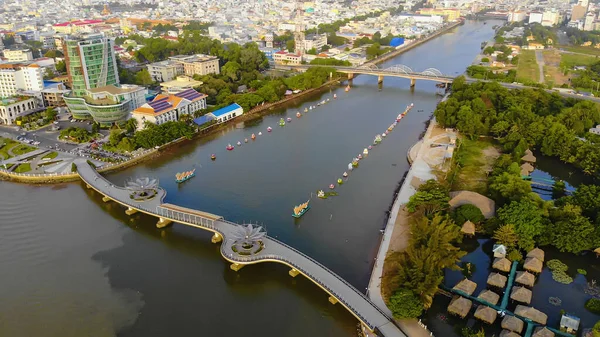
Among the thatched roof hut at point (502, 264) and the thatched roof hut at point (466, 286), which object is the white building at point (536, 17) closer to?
the thatched roof hut at point (502, 264)

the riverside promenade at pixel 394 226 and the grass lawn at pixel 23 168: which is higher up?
the grass lawn at pixel 23 168

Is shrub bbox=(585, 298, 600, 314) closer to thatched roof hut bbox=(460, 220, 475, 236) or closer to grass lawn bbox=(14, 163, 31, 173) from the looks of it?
A: thatched roof hut bbox=(460, 220, 475, 236)

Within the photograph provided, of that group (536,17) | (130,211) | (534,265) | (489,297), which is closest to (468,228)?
(534,265)

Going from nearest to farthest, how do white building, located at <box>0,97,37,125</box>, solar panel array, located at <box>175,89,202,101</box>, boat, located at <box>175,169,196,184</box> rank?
boat, located at <box>175,169,196,184</box> < white building, located at <box>0,97,37,125</box> < solar panel array, located at <box>175,89,202,101</box>

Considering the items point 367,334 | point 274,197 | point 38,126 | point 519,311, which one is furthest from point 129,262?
point 38,126

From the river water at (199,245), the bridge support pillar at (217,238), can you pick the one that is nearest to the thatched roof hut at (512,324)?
the river water at (199,245)

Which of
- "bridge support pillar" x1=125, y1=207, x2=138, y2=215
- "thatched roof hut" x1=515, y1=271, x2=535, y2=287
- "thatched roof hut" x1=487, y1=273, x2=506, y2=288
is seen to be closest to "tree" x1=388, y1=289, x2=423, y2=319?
"thatched roof hut" x1=487, y1=273, x2=506, y2=288

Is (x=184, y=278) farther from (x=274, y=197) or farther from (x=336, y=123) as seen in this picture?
(x=336, y=123)
